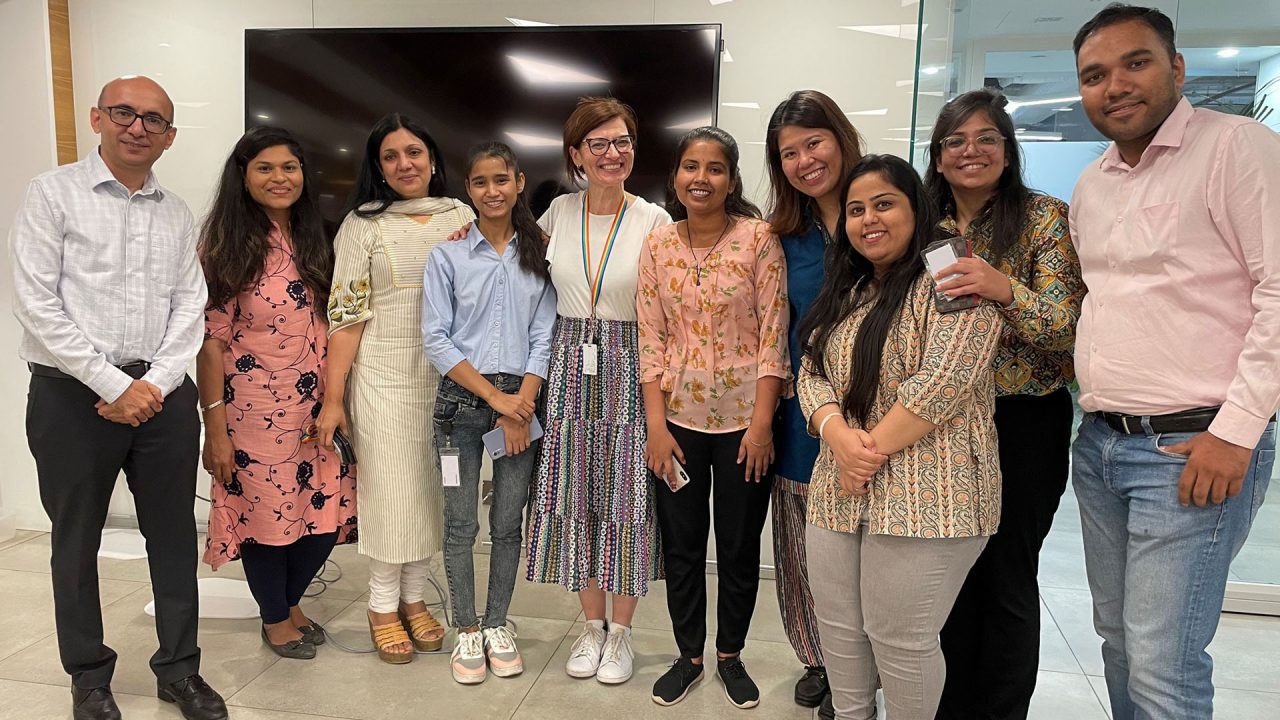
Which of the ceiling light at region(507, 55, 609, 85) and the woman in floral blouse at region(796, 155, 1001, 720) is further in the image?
the ceiling light at region(507, 55, 609, 85)

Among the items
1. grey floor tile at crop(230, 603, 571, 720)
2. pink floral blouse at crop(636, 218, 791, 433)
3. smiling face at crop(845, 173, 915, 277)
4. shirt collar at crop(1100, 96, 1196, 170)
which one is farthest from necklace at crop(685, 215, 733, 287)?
grey floor tile at crop(230, 603, 571, 720)

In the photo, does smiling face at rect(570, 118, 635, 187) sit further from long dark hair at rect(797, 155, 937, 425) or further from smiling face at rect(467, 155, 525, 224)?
long dark hair at rect(797, 155, 937, 425)

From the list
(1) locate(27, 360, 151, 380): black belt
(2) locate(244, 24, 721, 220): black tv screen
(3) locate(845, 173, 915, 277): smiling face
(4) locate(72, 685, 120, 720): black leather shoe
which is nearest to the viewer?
(3) locate(845, 173, 915, 277): smiling face

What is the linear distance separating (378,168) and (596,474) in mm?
1201

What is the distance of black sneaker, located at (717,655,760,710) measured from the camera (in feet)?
7.86

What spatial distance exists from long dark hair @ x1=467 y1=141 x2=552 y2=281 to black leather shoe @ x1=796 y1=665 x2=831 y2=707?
144 cm

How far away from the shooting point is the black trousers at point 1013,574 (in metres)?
1.85

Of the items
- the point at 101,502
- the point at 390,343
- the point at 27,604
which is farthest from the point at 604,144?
the point at 27,604

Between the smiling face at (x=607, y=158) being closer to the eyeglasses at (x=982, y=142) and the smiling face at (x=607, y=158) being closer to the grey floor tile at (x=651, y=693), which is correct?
the eyeglasses at (x=982, y=142)

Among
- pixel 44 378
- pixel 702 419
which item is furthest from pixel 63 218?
pixel 702 419

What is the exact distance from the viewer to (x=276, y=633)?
2.73 m

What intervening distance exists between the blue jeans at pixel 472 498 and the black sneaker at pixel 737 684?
28.6 inches

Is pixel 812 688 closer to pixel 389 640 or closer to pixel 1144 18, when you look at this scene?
pixel 389 640

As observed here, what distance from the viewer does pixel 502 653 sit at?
8.52 feet
